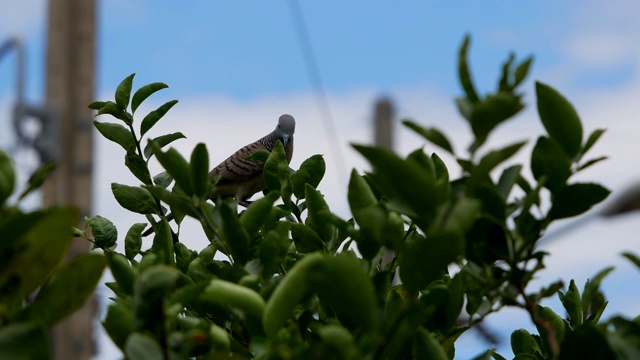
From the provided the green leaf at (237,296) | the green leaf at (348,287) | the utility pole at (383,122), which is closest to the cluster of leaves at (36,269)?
the green leaf at (237,296)

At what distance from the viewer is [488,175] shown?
1.12m

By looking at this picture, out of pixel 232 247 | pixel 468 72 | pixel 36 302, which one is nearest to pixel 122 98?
pixel 232 247

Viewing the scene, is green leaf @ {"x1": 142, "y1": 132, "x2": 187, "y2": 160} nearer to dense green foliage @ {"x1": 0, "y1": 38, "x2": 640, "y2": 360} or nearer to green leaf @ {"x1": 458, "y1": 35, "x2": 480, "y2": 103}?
dense green foliage @ {"x1": 0, "y1": 38, "x2": 640, "y2": 360}

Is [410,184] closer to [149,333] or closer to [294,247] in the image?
[149,333]

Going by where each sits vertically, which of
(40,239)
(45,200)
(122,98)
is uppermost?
(122,98)

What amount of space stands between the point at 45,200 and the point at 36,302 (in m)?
11.2

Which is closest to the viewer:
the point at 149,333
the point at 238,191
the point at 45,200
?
the point at 149,333

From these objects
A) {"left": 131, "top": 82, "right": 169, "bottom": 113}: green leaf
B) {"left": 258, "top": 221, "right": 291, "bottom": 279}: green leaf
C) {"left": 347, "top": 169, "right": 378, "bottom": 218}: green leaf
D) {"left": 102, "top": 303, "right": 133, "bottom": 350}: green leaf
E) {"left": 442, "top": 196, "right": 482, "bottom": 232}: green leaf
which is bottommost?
{"left": 102, "top": 303, "right": 133, "bottom": 350}: green leaf

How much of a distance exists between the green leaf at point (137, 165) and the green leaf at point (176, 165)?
30 cm

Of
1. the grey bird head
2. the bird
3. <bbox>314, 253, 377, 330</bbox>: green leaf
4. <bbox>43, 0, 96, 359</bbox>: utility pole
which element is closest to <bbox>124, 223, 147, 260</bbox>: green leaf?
<bbox>314, 253, 377, 330</bbox>: green leaf

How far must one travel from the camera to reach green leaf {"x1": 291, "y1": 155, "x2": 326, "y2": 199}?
1602mm

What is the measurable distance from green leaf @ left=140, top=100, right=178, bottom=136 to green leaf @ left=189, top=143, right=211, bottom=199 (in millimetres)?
348

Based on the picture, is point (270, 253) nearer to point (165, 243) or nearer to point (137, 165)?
point (165, 243)

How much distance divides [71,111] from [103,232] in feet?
35.0
